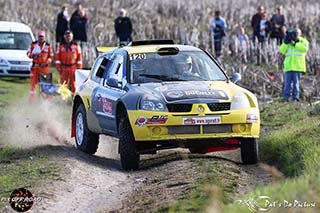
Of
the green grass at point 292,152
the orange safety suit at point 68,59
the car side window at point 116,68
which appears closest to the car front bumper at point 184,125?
the green grass at point 292,152

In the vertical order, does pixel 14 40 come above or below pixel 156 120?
below

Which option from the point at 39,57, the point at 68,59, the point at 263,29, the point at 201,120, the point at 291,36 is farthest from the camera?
the point at 263,29

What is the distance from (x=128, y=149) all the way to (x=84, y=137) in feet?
8.84

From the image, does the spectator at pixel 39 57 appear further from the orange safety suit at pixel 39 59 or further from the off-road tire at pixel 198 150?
the off-road tire at pixel 198 150

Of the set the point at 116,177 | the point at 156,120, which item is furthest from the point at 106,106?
the point at 116,177

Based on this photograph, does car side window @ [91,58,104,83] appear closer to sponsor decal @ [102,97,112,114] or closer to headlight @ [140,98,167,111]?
sponsor decal @ [102,97,112,114]

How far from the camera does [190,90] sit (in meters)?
14.7

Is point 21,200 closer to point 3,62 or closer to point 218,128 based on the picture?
point 218,128

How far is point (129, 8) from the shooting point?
4291 centimetres

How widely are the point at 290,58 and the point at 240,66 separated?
16.7 feet

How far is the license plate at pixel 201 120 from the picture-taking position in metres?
14.3

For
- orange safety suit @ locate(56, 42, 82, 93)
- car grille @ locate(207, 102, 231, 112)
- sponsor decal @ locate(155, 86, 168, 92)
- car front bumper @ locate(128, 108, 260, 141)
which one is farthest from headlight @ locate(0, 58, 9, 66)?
car grille @ locate(207, 102, 231, 112)

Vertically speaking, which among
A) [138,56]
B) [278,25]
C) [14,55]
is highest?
[138,56]

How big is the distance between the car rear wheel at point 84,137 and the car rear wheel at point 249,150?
9.75ft
